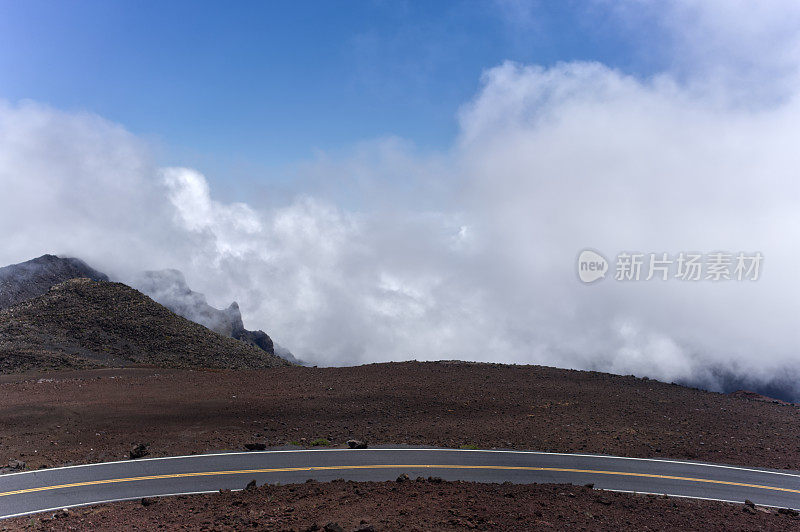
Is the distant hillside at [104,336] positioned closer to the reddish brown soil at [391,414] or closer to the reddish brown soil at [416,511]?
the reddish brown soil at [391,414]

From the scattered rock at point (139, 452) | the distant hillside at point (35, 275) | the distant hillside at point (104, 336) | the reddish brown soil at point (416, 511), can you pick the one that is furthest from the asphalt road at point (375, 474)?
the distant hillside at point (35, 275)

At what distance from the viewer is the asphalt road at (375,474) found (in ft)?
55.7

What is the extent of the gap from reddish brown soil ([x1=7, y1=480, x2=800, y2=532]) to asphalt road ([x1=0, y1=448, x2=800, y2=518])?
1.25m

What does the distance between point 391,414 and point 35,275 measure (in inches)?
2772

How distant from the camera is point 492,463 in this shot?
19922mm

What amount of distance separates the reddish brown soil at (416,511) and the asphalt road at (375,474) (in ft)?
4.10

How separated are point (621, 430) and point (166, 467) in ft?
71.6

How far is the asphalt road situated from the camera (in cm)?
1697

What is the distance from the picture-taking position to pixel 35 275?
7069cm

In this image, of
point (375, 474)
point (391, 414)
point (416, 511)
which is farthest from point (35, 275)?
point (416, 511)

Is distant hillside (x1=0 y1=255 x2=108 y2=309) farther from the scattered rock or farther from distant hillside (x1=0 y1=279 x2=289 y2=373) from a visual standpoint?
the scattered rock

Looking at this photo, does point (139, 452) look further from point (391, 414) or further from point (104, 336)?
point (104, 336)

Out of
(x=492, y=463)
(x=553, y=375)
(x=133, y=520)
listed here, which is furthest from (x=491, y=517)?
(x=553, y=375)

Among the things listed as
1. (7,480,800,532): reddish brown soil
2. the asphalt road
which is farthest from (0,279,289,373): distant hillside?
(7,480,800,532): reddish brown soil
